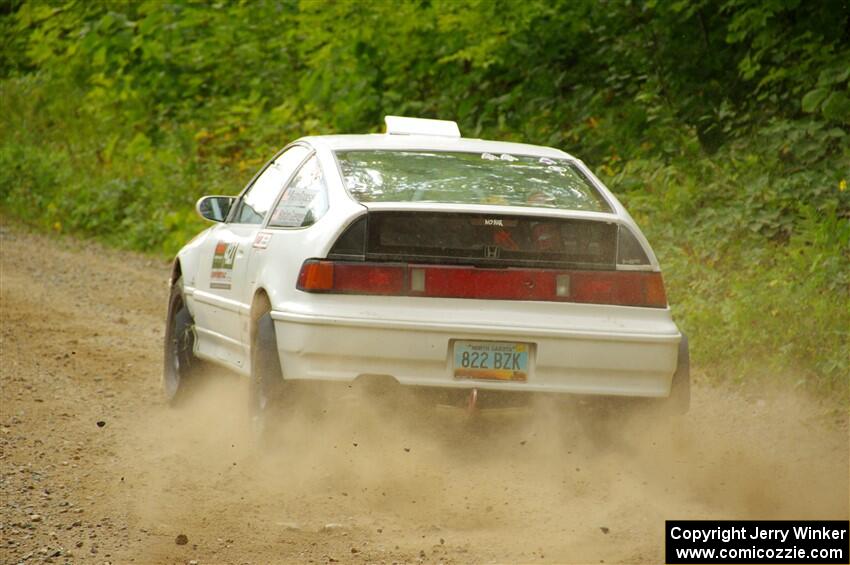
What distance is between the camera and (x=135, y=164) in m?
19.9

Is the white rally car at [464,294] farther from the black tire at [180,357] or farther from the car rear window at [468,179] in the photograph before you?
the black tire at [180,357]

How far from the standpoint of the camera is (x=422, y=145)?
7090mm

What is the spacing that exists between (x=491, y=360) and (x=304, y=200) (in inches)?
52.9

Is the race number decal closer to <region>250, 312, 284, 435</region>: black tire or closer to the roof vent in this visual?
the roof vent

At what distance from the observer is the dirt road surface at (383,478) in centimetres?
518

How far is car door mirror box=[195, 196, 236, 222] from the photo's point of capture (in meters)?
8.00

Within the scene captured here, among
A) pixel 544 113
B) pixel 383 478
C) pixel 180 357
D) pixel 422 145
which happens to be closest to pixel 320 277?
pixel 383 478

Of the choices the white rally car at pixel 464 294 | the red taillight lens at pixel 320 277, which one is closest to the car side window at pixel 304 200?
the white rally car at pixel 464 294

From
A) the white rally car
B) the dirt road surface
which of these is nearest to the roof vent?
the white rally car

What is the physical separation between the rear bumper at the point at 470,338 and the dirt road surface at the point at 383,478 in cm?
26

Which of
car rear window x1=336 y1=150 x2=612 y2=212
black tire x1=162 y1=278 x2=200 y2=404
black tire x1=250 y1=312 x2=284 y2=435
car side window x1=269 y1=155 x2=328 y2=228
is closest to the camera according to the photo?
black tire x1=250 y1=312 x2=284 y2=435

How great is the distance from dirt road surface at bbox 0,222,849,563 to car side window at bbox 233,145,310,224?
1.09m

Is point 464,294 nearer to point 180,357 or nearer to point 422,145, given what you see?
point 422,145

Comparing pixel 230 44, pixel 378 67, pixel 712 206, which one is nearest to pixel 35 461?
pixel 712 206
